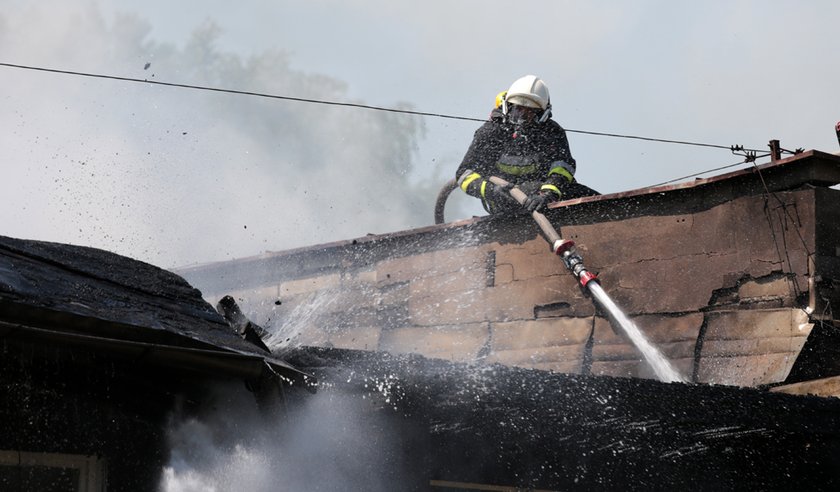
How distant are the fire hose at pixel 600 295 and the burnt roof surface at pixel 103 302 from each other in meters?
3.43

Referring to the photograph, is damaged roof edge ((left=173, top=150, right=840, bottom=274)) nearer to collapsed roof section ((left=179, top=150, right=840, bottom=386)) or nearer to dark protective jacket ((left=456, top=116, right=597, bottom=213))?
collapsed roof section ((left=179, top=150, right=840, bottom=386))

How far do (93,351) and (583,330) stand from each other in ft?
16.0

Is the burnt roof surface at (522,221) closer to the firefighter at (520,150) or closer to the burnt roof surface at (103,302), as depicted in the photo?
the firefighter at (520,150)

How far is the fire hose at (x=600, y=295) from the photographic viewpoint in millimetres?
7941

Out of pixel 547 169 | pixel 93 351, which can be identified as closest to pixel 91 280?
pixel 93 351

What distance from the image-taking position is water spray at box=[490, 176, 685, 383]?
7938mm

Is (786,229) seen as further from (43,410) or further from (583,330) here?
(43,410)

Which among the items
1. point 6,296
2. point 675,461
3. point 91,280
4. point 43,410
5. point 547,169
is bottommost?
point 675,461

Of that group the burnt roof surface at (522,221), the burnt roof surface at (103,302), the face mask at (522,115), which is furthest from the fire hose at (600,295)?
the burnt roof surface at (103,302)

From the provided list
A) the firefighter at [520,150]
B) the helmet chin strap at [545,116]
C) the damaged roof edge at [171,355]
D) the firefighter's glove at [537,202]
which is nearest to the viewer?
the damaged roof edge at [171,355]

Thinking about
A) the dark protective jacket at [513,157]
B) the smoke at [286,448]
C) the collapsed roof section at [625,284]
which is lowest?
the smoke at [286,448]

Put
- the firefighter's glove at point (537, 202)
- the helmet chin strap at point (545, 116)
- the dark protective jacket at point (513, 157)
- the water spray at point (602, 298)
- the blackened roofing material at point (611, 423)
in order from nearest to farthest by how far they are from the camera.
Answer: the blackened roofing material at point (611, 423)
the water spray at point (602, 298)
the firefighter's glove at point (537, 202)
the dark protective jacket at point (513, 157)
the helmet chin strap at point (545, 116)

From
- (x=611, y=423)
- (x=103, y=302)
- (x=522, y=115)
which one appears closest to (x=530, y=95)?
(x=522, y=115)

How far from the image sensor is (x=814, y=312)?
747 cm
